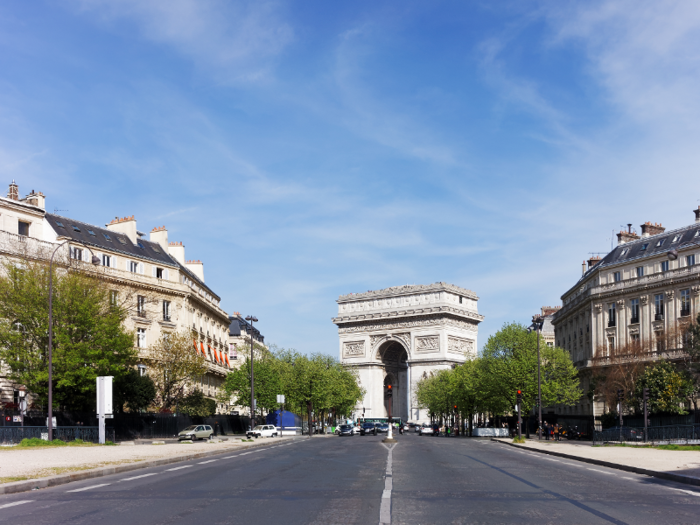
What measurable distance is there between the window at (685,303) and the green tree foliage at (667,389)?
7.58 meters

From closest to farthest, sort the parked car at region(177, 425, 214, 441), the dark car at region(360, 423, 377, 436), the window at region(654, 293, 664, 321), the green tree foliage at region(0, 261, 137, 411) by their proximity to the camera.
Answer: the green tree foliage at region(0, 261, 137, 411) → the parked car at region(177, 425, 214, 441) → the window at region(654, 293, 664, 321) → the dark car at region(360, 423, 377, 436)

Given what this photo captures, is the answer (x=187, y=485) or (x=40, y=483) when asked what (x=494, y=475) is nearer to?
(x=187, y=485)

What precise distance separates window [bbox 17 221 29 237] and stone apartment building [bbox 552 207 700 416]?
164ft

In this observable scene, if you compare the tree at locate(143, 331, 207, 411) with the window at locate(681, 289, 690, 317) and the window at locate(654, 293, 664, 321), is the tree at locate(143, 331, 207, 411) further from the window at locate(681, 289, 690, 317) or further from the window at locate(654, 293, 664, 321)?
the window at locate(681, 289, 690, 317)

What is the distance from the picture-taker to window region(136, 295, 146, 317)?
2520 inches

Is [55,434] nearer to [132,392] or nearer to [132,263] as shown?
[132,392]

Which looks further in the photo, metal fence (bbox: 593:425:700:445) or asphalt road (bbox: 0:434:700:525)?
metal fence (bbox: 593:425:700:445)

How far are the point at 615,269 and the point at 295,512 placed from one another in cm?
6872

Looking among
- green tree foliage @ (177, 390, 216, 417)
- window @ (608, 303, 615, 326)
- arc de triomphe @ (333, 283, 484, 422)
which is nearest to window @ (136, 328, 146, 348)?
green tree foliage @ (177, 390, 216, 417)

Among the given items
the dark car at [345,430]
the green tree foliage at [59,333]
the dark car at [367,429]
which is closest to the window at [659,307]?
the dark car at [345,430]

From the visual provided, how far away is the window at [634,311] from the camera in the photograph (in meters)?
71.0

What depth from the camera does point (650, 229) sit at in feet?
251

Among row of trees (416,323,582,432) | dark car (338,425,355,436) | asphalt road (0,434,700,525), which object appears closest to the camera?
asphalt road (0,434,700,525)

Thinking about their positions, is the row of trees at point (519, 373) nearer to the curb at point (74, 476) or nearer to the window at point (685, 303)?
the window at point (685, 303)
